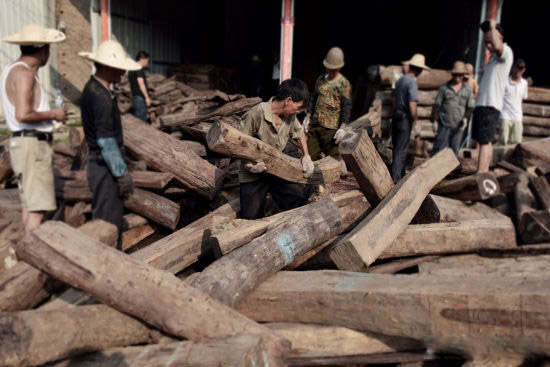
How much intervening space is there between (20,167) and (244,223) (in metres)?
2.39

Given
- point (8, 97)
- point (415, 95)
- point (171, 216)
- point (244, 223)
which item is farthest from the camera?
point (415, 95)

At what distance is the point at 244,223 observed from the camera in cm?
443

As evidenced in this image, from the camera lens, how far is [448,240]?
4.28m

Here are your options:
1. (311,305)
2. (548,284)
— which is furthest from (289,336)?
(548,284)

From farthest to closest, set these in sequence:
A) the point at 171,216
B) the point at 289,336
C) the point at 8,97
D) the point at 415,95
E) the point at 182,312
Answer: the point at 415,95, the point at 171,216, the point at 8,97, the point at 289,336, the point at 182,312

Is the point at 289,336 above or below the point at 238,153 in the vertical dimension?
below

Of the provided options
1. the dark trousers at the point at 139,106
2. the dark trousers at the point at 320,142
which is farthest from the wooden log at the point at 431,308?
the dark trousers at the point at 139,106

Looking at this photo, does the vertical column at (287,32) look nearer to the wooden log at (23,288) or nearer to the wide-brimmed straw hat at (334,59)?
the wide-brimmed straw hat at (334,59)

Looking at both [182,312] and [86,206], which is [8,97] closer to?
[86,206]

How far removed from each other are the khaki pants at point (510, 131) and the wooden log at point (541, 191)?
3849 mm

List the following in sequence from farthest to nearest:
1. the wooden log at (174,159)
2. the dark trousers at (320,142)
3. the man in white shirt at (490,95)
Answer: the dark trousers at (320,142)
the man in white shirt at (490,95)
the wooden log at (174,159)

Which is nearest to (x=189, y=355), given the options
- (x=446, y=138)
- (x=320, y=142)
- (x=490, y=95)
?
(x=320, y=142)

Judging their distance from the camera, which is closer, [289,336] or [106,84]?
[289,336]

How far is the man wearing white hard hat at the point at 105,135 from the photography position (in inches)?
187
